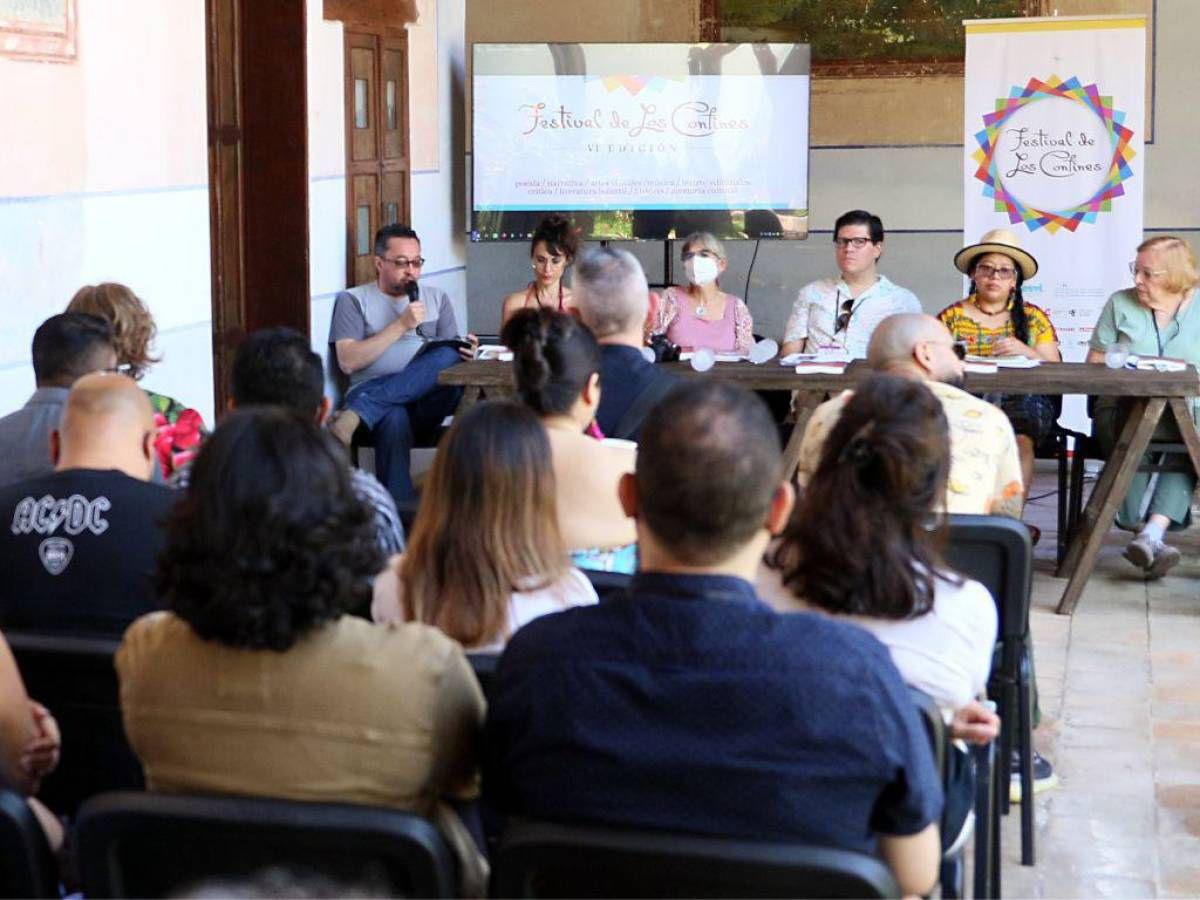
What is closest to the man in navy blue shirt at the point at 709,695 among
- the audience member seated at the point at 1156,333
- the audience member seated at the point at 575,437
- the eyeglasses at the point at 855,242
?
the audience member seated at the point at 575,437

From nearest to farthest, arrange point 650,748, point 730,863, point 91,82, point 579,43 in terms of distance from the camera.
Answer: point 730,863 < point 650,748 < point 91,82 < point 579,43

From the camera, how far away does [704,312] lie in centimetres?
696

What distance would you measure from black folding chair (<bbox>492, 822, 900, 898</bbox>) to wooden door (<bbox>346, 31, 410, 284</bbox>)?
565 cm

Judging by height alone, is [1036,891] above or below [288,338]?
below

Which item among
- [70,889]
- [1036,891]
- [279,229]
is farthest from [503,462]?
[279,229]

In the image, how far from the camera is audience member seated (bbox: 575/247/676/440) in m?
4.28

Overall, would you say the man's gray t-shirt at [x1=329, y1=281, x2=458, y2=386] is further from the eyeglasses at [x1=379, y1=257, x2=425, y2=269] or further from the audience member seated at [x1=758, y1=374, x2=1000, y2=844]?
the audience member seated at [x1=758, y1=374, x2=1000, y2=844]

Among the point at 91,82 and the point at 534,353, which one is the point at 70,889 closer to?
the point at 534,353

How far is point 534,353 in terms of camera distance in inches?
136

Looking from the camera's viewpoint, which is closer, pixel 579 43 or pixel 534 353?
pixel 534 353

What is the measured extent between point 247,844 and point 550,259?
5160 millimetres

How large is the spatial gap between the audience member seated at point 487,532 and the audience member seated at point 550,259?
4175mm

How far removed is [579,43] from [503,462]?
6383 millimetres

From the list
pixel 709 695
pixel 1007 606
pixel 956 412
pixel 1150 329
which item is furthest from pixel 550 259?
pixel 709 695
